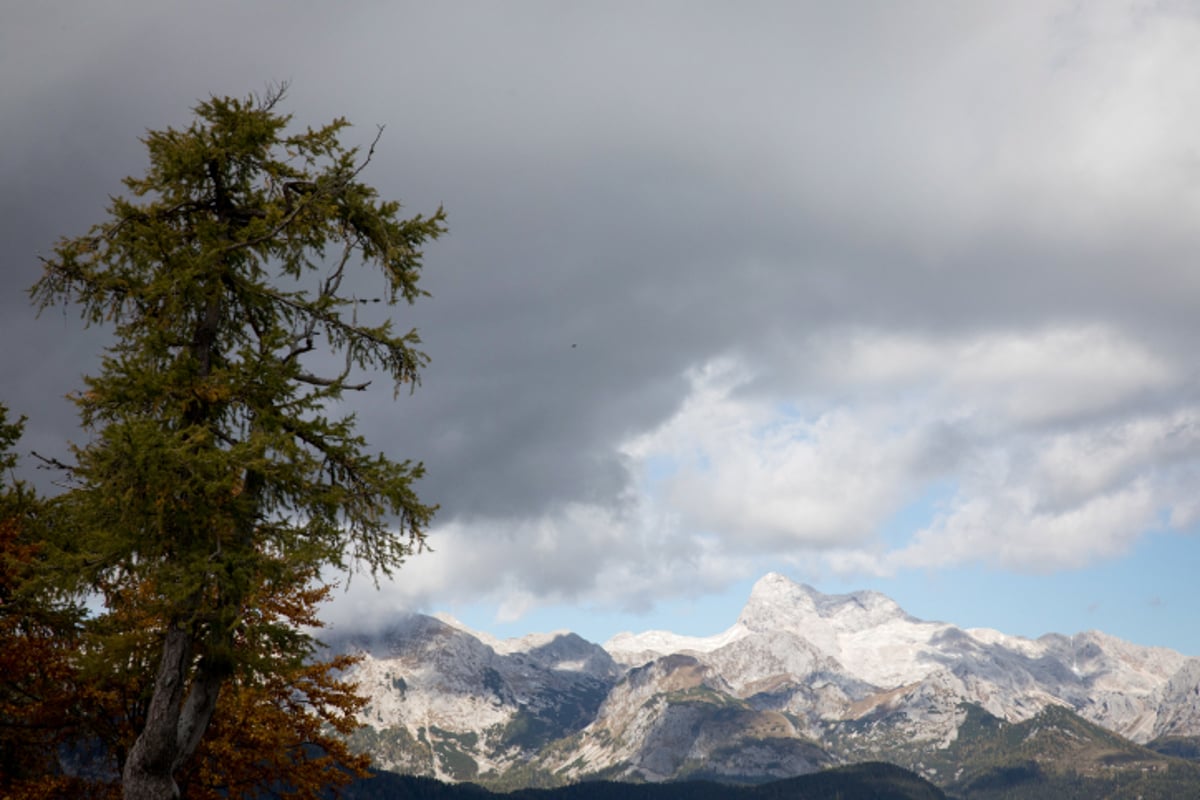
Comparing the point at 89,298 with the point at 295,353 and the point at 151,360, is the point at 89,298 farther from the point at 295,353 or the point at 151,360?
the point at 295,353

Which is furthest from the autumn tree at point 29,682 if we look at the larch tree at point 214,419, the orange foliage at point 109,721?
the larch tree at point 214,419

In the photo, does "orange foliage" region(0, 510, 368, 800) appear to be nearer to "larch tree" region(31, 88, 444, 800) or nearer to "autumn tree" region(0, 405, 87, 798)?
"autumn tree" region(0, 405, 87, 798)

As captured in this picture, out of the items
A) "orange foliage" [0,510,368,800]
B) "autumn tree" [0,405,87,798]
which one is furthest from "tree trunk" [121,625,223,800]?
"autumn tree" [0,405,87,798]

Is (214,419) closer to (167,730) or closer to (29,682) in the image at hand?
(167,730)

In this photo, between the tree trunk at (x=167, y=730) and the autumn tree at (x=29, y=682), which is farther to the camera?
the autumn tree at (x=29, y=682)

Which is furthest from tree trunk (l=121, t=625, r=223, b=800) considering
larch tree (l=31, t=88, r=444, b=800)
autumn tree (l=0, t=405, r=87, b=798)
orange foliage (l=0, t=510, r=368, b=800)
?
autumn tree (l=0, t=405, r=87, b=798)

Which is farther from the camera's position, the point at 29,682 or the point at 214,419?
the point at 29,682

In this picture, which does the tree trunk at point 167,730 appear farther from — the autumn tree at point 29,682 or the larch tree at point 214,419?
the autumn tree at point 29,682

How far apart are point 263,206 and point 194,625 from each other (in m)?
7.77

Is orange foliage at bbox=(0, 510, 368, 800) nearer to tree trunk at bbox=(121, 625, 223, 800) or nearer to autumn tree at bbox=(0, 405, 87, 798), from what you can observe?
autumn tree at bbox=(0, 405, 87, 798)

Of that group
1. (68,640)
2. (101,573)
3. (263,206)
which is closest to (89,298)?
(263,206)

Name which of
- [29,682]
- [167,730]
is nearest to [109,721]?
[29,682]

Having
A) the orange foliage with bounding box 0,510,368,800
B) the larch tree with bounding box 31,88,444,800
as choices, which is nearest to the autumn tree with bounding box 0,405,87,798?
the orange foliage with bounding box 0,510,368,800

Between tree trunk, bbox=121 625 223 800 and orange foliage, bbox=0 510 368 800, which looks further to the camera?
orange foliage, bbox=0 510 368 800
